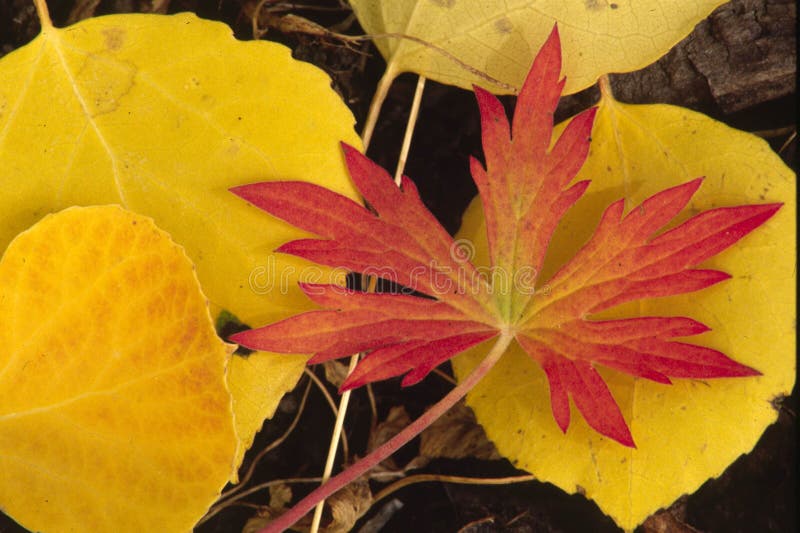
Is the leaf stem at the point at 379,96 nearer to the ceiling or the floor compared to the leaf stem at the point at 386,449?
nearer to the ceiling

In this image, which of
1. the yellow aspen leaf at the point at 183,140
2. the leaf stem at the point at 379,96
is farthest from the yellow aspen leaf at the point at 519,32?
the yellow aspen leaf at the point at 183,140

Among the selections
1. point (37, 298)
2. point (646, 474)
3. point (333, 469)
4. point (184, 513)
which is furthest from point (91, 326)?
point (646, 474)

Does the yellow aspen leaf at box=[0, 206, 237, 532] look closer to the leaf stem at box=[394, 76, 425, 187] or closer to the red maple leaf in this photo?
the red maple leaf

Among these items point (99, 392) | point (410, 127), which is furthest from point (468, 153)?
point (99, 392)

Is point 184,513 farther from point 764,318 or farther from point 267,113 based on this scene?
point 764,318

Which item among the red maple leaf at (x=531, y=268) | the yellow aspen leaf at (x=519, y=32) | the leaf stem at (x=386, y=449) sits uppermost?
the yellow aspen leaf at (x=519, y=32)

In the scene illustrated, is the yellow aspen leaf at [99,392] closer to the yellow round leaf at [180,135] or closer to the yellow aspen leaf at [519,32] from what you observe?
the yellow round leaf at [180,135]

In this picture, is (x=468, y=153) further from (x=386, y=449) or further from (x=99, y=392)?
(x=99, y=392)
